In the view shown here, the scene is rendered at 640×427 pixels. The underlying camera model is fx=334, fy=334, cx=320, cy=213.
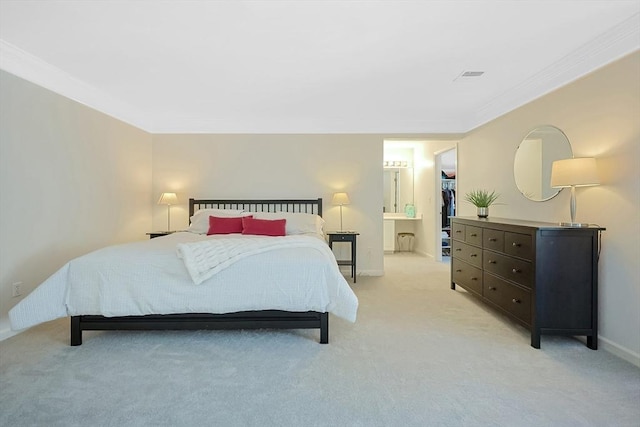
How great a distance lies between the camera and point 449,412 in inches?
70.8

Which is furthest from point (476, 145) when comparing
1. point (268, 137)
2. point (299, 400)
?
point (299, 400)

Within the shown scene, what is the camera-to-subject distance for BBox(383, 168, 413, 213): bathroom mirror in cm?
784

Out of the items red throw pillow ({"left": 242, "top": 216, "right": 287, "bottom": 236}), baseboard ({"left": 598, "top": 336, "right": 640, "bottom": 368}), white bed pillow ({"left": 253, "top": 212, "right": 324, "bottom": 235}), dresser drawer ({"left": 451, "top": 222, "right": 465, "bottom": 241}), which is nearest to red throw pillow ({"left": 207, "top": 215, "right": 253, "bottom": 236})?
red throw pillow ({"left": 242, "top": 216, "right": 287, "bottom": 236})

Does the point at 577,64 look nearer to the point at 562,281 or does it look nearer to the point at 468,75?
the point at 468,75

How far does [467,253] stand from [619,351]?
1.61 metres

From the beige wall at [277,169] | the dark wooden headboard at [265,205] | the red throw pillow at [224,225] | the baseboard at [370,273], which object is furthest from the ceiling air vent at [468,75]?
the red throw pillow at [224,225]

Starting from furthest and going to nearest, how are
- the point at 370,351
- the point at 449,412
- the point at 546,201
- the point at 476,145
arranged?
the point at 476,145 < the point at 546,201 < the point at 370,351 < the point at 449,412

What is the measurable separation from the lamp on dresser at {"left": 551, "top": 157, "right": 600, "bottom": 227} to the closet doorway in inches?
114

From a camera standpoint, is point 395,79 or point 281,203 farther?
point 281,203

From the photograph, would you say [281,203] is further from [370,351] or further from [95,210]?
[370,351]

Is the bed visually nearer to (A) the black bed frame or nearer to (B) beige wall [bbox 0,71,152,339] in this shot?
(A) the black bed frame

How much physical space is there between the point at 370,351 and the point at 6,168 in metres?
3.38

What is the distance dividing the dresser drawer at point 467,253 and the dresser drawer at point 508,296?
22 cm

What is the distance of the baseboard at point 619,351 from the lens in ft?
7.66
